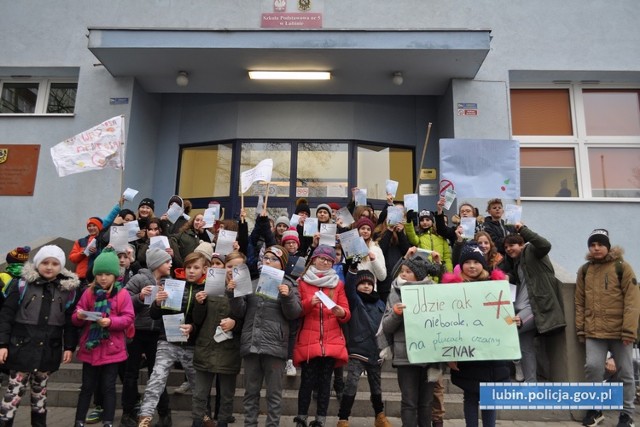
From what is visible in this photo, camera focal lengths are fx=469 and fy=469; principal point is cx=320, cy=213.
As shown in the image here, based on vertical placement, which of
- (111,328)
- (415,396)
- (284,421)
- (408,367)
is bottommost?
(284,421)

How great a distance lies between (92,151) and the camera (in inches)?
279

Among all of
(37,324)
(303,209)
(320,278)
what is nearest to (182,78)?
(303,209)

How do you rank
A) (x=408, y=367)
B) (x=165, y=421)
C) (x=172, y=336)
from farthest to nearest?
1. (x=165, y=421)
2. (x=172, y=336)
3. (x=408, y=367)

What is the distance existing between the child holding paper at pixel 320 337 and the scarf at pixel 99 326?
73.6 inches

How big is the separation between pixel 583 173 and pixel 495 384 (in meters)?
7.08

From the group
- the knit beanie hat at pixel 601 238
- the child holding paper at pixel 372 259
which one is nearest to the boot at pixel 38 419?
the child holding paper at pixel 372 259

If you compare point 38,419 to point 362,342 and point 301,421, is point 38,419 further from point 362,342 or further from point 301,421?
point 362,342

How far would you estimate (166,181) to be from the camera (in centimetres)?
1016

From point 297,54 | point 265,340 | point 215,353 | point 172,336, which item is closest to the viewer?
point 265,340

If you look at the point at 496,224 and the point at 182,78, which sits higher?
the point at 182,78

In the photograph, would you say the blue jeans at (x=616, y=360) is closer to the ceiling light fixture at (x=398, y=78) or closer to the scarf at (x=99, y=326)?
the scarf at (x=99, y=326)

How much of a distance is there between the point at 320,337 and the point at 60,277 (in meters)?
2.67

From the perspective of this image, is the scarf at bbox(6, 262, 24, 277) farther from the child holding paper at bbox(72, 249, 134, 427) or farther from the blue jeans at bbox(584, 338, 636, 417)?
the blue jeans at bbox(584, 338, 636, 417)

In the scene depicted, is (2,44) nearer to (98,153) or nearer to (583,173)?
(98,153)
